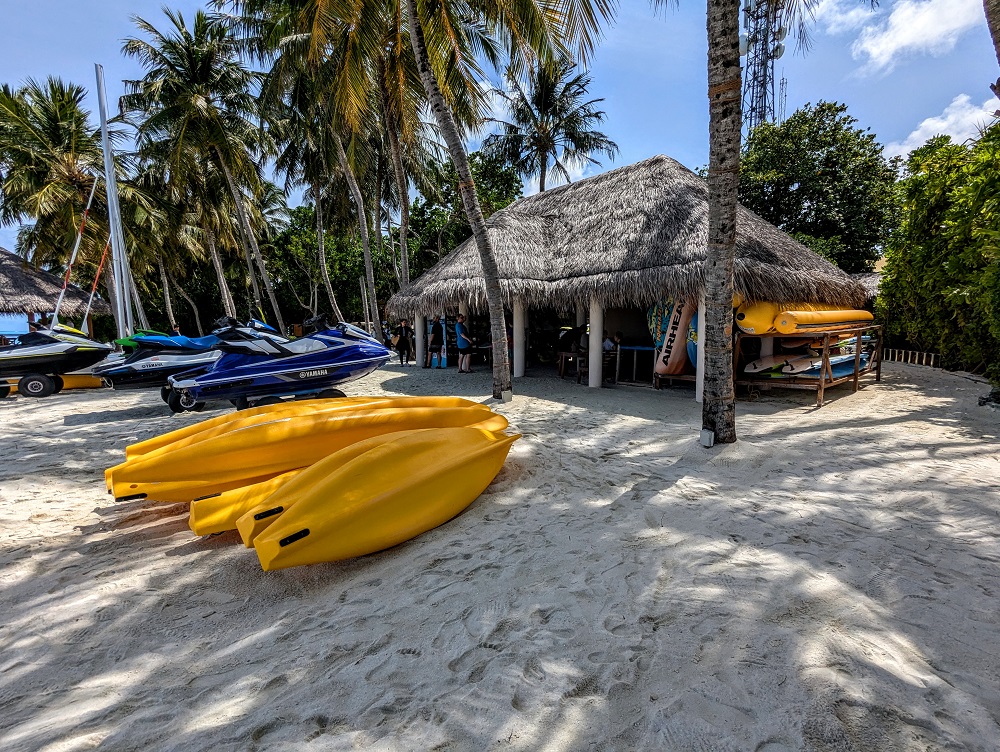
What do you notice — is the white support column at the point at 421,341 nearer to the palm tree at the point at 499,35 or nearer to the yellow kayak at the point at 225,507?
the palm tree at the point at 499,35

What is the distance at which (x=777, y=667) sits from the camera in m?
1.74

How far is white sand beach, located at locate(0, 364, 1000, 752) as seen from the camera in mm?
1587

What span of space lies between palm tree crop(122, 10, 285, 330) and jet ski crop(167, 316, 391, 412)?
1069 centimetres

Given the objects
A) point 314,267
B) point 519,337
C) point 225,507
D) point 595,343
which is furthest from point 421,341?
point 314,267

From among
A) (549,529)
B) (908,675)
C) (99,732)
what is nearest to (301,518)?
(99,732)

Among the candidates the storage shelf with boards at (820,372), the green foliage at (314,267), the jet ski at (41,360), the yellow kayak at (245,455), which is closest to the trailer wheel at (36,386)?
the jet ski at (41,360)

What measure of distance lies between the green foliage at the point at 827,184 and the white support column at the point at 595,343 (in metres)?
A: 10.5

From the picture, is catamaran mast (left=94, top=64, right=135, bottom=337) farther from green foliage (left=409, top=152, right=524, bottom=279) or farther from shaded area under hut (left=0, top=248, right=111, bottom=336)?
green foliage (left=409, top=152, right=524, bottom=279)

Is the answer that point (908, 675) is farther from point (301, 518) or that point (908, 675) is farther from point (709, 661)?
point (301, 518)

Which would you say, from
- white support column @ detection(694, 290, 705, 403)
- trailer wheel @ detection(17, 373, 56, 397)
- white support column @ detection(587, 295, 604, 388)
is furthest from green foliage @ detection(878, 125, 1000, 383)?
trailer wheel @ detection(17, 373, 56, 397)

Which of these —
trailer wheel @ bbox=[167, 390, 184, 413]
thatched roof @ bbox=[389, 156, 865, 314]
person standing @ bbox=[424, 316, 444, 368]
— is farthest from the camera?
person standing @ bbox=[424, 316, 444, 368]

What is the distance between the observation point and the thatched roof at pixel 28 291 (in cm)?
1594

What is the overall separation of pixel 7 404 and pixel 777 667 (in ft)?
35.2

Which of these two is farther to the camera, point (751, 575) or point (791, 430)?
point (791, 430)
